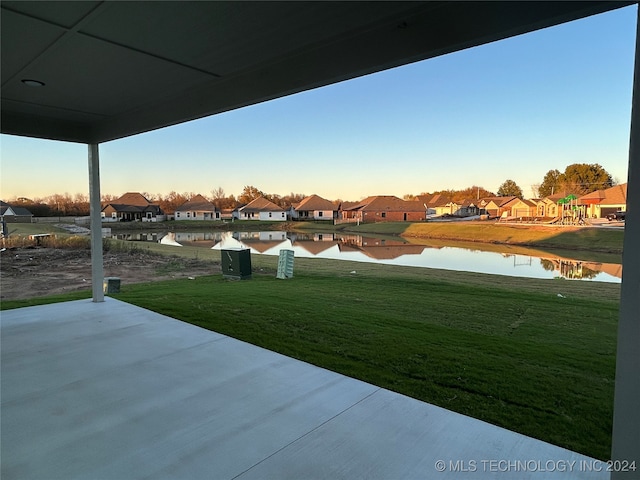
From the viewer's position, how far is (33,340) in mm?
3510

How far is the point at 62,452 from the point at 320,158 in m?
33.3

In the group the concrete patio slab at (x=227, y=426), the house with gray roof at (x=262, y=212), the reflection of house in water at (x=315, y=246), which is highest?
the house with gray roof at (x=262, y=212)

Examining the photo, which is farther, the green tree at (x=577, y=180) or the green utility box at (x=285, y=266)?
Answer: the green tree at (x=577, y=180)

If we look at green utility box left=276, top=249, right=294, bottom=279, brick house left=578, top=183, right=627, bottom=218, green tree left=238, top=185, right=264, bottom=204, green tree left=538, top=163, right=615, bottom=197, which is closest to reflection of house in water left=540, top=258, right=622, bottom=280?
green utility box left=276, top=249, right=294, bottom=279

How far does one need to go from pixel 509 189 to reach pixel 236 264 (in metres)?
61.0

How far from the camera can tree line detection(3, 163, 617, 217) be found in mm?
15172

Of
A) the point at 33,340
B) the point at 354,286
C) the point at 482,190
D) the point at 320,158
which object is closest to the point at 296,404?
the point at 33,340

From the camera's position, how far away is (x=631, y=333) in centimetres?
132

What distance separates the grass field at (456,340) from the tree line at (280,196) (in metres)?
9.21

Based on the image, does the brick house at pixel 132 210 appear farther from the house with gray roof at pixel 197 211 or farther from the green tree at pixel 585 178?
the green tree at pixel 585 178

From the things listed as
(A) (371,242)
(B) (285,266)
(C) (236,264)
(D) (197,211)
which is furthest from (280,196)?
(C) (236,264)

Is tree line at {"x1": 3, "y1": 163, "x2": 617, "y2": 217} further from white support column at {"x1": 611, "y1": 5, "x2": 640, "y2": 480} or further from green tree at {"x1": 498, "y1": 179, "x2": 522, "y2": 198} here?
white support column at {"x1": 611, "y1": 5, "x2": 640, "y2": 480}

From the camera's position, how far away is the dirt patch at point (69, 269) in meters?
9.02

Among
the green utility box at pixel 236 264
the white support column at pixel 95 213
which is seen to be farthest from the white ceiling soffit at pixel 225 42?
the green utility box at pixel 236 264
